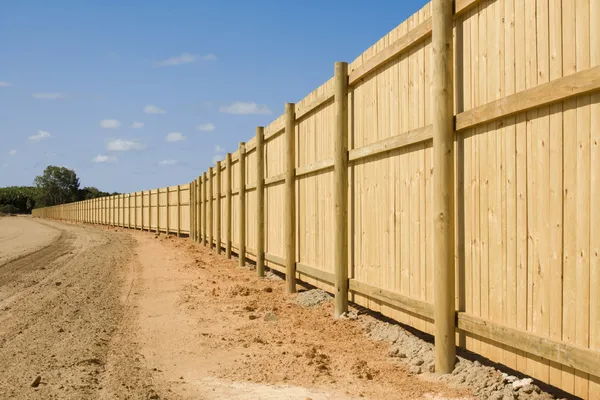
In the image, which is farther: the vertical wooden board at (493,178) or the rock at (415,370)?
the rock at (415,370)

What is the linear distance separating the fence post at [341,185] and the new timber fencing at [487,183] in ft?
0.05

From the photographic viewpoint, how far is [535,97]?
3742 mm

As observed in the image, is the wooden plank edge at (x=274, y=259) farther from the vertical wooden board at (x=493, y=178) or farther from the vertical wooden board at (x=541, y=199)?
the vertical wooden board at (x=541, y=199)

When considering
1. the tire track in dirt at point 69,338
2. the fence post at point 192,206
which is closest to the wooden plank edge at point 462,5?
the tire track in dirt at point 69,338

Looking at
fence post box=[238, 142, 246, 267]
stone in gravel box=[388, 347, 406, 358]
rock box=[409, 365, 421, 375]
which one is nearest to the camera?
rock box=[409, 365, 421, 375]

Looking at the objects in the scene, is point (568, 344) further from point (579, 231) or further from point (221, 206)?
point (221, 206)

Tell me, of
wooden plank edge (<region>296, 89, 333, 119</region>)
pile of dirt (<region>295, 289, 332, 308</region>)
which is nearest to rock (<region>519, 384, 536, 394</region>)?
pile of dirt (<region>295, 289, 332, 308</region>)

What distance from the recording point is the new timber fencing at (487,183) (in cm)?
352

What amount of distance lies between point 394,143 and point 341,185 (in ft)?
4.79

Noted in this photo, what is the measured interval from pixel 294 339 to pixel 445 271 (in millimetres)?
2086

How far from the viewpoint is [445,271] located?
465cm

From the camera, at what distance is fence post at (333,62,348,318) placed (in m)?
6.96

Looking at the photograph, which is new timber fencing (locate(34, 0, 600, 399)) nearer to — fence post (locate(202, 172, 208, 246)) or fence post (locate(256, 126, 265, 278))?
fence post (locate(256, 126, 265, 278))

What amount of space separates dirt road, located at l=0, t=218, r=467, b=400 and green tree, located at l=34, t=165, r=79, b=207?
125756 mm
